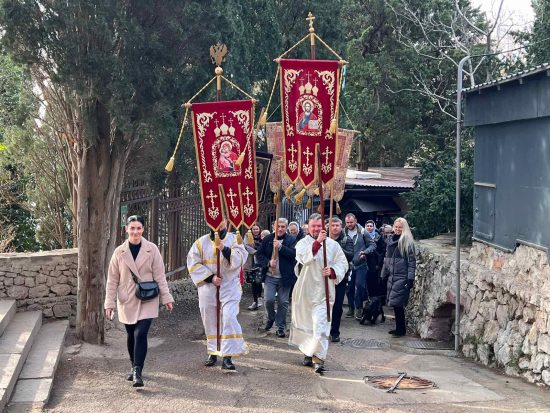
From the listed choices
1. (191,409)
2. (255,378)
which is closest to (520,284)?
(255,378)

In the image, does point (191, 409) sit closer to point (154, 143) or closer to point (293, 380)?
point (293, 380)

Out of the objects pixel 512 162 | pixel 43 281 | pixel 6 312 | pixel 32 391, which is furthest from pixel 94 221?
pixel 512 162

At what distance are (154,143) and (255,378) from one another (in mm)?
3788

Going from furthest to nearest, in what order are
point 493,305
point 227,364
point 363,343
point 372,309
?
1. point 372,309
2. point 363,343
3. point 493,305
4. point 227,364

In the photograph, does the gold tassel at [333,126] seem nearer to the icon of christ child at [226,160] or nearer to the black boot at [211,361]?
the icon of christ child at [226,160]

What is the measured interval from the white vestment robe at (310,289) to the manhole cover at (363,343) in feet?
5.78

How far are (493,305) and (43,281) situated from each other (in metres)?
6.00

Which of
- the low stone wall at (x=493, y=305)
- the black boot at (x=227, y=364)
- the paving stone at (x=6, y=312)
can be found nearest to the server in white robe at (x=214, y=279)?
the black boot at (x=227, y=364)

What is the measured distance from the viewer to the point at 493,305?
9867mm

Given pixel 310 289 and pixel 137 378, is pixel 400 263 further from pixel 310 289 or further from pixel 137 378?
pixel 137 378

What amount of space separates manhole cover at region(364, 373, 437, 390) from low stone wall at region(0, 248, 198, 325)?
14.1 ft

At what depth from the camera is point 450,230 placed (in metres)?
15.7

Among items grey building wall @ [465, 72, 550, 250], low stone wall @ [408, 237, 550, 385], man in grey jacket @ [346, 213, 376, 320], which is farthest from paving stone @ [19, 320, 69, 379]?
grey building wall @ [465, 72, 550, 250]

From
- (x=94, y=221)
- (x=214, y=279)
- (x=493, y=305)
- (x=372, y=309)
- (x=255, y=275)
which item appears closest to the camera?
(x=214, y=279)
